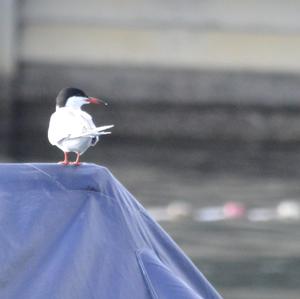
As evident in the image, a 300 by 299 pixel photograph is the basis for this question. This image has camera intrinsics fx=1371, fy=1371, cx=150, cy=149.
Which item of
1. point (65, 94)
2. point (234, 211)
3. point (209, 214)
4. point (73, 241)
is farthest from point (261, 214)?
point (73, 241)

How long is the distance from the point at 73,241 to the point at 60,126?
668 mm

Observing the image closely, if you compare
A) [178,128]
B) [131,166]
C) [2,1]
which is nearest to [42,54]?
[2,1]

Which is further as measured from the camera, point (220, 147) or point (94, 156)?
point (220, 147)

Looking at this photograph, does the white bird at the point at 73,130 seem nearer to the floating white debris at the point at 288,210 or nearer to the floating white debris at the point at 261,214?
the floating white debris at the point at 261,214

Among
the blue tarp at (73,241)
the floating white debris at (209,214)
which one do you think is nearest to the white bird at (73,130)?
the blue tarp at (73,241)

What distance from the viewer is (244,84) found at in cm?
2248

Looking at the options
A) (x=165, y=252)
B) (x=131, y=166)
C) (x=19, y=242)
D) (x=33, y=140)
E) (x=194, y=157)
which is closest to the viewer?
(x=19, y=242)

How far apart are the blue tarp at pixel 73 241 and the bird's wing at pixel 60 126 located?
0.43 meters

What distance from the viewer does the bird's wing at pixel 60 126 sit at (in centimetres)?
400

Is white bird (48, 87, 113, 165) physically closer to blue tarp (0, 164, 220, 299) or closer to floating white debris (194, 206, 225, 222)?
blue tarp (0, 164, 220, 299)

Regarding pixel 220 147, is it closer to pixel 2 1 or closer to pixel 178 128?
pixel 178 128

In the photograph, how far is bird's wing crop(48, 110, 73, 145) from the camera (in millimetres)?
4004

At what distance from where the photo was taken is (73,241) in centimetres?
344

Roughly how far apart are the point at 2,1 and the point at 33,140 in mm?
2370
